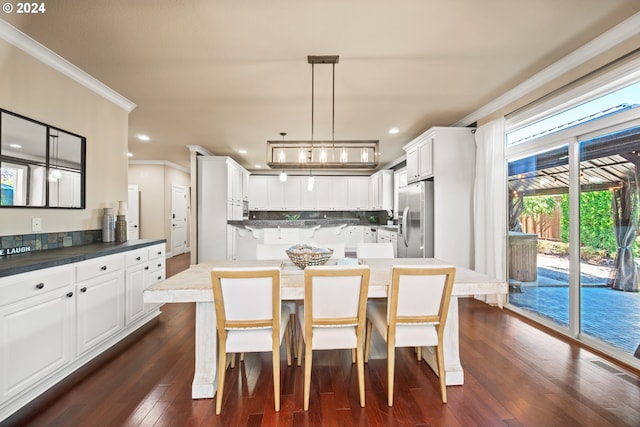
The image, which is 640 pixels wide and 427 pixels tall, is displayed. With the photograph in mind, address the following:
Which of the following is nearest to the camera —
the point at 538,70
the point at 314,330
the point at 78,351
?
the point at 314,330

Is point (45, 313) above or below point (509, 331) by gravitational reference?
above

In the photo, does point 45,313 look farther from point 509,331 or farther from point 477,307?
point 477,307

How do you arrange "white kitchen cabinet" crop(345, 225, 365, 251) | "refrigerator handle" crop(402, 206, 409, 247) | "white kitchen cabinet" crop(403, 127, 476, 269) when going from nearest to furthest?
"white kitchen cabinet" crop(403, 127, 476, 269), "refrigerator handle" crop(402, 206, 409, 247), "white kitchen cabinet" crop(345, 225, 365, 251)

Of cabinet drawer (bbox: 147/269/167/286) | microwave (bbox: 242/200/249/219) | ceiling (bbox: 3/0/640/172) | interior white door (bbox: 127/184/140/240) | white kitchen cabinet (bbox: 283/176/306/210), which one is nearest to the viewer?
ceiling (bbox: 3/0/640/172)

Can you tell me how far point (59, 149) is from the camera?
2.52 m

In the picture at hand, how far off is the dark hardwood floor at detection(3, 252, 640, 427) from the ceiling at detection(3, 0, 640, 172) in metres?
2.64

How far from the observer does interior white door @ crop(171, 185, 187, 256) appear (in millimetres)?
7438

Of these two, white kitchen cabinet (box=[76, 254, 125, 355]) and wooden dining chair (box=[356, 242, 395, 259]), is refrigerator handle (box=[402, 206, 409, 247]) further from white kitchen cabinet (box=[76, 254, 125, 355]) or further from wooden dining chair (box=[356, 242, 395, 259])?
white kitchen cabinet (box=[76, 254, 125, 355])

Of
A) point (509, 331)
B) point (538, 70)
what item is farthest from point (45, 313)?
point (538, 70)

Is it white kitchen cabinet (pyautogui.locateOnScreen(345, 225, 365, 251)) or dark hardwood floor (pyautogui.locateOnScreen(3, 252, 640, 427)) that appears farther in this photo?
white kitchen cabinet (pyautogui.locateOnScreen(345, 225, 365, 251))

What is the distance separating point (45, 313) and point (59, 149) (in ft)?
5.14

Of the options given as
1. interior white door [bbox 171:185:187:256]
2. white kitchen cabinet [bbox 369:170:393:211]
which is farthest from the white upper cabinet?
interior white door [bbox 171:185:187:256]

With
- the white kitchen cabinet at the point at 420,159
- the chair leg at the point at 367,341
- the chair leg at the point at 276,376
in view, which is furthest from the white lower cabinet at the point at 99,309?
the white kitchen cabinet at the point at 420,159

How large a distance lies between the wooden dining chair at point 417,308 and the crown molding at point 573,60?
231 cm
